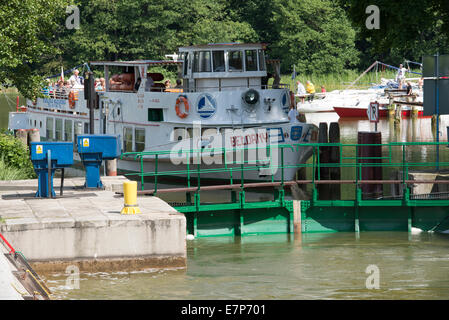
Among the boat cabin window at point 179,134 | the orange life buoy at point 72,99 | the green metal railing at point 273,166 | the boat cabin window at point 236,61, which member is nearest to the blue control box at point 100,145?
the green metal railing at point 273,166

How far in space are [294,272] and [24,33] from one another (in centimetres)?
1253

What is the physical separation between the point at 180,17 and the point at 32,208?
217 ft

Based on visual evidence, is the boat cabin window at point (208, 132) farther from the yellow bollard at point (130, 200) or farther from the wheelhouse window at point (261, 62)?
the yellow bollard at point (130, 200)

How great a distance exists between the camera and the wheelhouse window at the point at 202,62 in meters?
30.6

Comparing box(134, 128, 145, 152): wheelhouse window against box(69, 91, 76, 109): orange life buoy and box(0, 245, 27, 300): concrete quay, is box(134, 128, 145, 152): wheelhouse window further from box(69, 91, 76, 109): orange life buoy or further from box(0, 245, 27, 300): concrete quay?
box(0, 245, 27, 300): concrete quay

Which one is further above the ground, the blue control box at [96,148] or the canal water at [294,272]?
the blue control box at [96,148]

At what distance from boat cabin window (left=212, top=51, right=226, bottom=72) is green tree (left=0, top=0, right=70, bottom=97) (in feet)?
17.5

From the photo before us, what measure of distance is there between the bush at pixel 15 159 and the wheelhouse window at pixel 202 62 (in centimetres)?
717

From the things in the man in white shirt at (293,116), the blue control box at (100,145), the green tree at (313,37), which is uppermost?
the green tree at (313,37)

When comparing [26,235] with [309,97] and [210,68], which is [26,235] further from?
[309,97]

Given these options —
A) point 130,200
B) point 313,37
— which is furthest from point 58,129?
point 313,37

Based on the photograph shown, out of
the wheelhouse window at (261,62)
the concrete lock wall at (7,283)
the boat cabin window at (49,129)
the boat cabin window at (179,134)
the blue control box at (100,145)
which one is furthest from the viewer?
the boat cabin window at (49,129)

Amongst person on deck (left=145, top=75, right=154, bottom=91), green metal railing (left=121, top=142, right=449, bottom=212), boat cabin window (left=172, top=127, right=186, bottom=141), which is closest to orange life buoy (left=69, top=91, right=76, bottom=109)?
person on deck (left=145, top=75, right=154, bottom=91)

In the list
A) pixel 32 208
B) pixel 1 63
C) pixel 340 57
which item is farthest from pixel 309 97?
pixel 32 208
